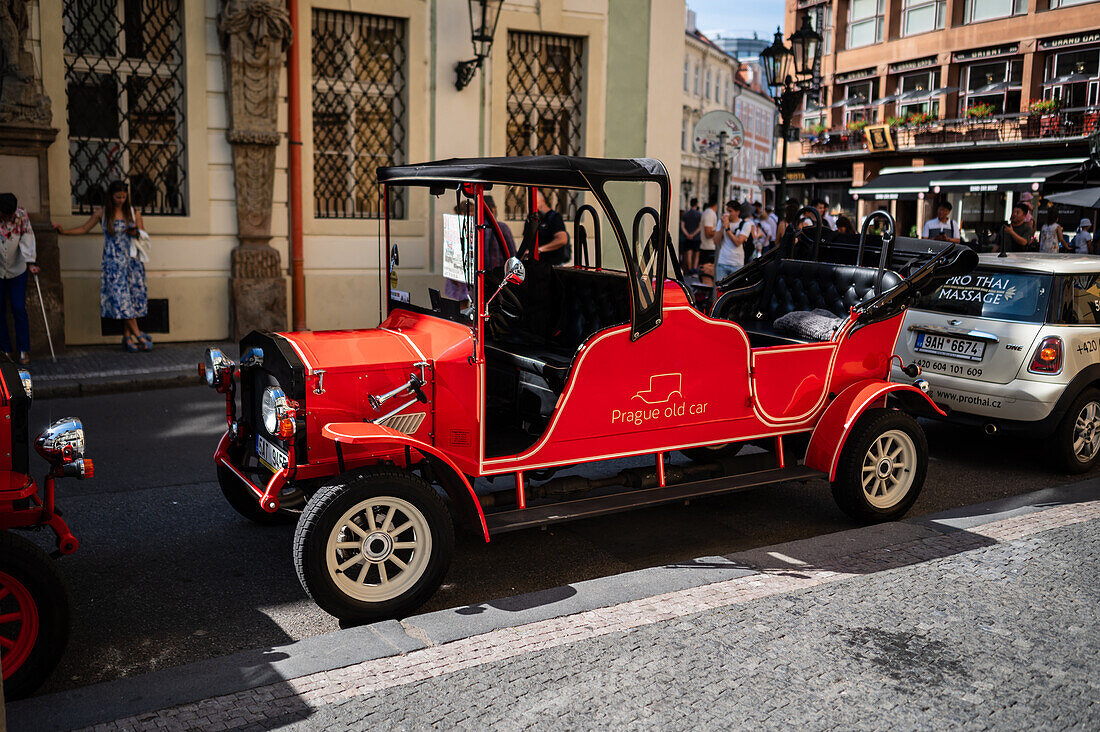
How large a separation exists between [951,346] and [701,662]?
4.90 meters

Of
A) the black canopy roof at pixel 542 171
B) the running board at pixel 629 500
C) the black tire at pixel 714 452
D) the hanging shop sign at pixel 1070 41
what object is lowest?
the black tire at pixel 714 452

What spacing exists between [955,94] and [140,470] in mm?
35185

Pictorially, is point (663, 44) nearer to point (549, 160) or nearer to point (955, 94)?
point (549, 160)

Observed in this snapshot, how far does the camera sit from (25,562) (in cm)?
352

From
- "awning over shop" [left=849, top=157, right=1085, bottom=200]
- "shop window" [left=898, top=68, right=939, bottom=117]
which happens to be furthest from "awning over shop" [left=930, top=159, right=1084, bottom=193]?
"shop window" [left=898, top=68, right=939, bottom=117]

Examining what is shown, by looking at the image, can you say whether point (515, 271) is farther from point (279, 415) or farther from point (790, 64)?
point (790, 64)

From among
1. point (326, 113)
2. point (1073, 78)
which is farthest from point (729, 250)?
point (1073, 78)

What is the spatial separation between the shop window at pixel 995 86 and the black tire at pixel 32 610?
117 feet

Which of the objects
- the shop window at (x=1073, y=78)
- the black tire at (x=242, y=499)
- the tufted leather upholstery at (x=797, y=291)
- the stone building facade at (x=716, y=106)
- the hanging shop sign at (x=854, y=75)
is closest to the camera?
the black tire at (x=242, y=499)

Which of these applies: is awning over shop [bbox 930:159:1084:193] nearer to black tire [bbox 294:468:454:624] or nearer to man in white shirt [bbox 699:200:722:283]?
man in white shirt [bbox 699:200:722:283]

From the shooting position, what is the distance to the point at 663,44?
1478 centimetres

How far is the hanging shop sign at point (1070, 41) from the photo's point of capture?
30.5 m

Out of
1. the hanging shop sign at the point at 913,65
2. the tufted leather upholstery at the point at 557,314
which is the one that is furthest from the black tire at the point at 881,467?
the hanging shop sign at the point at 913,65

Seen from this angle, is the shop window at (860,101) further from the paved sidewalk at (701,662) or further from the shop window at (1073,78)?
the paved sidewalk at (701,662)
